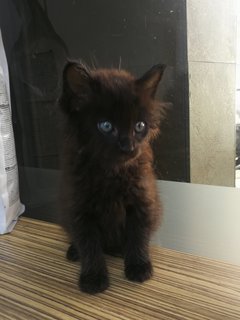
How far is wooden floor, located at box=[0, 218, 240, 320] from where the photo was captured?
59cm

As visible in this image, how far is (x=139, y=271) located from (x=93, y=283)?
0.29 feet

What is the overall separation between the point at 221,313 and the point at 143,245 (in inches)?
7.3

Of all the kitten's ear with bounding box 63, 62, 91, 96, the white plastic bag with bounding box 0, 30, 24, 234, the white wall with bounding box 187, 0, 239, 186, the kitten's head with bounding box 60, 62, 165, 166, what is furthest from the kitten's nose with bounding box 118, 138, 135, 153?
the white wall with bounding box 187, 0, 239, 186


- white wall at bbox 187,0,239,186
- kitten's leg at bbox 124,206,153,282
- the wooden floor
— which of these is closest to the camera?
the wooden floor

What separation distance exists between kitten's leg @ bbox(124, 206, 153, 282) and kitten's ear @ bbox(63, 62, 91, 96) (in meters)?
0.23

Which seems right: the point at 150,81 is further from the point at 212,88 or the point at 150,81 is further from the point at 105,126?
the point at 212,88

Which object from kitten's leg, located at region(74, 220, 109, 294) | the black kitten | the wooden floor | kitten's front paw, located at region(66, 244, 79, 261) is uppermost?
the black kitten

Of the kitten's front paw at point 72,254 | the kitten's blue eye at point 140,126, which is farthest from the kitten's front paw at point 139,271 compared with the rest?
the kitten's blue eye at point 140,126

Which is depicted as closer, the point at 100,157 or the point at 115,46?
the point at 100,157

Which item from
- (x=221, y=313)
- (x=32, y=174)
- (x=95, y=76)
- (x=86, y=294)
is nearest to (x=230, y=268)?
(x=221, y=313)

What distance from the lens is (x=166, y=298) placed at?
2.06 feet

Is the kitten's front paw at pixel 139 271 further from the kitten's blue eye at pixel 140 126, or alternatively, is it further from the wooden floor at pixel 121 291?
the kitten's blue eye at pixel 140 126

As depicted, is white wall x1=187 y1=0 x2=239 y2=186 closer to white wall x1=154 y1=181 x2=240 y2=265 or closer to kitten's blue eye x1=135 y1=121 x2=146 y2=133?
white wall x1=154 y1=181 x2=240 y2=265

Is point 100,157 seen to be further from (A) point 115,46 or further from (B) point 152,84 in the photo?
(A) point 115,46
